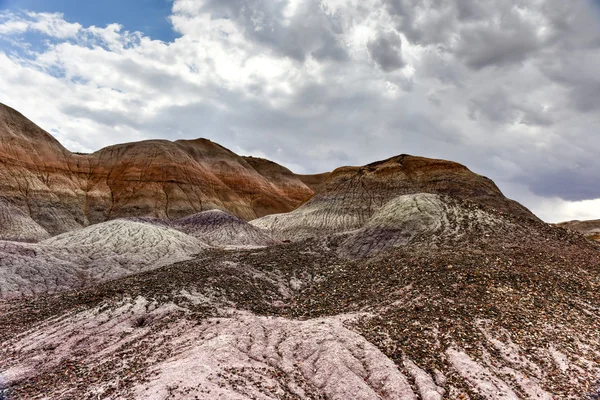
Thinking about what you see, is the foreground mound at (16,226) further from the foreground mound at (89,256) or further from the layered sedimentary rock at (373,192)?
the layered sedimentary rock at (373,192)

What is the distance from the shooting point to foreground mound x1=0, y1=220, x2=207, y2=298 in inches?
784

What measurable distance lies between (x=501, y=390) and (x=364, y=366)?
9.27 ft

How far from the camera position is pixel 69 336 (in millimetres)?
11266

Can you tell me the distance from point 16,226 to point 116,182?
26.8 m

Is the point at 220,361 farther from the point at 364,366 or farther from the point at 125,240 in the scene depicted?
the point at 125,240

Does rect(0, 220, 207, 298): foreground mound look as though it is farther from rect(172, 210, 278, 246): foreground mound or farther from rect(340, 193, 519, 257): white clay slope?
rect(340, 193, 519, 257): white clay slope

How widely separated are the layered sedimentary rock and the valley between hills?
74.4 feet

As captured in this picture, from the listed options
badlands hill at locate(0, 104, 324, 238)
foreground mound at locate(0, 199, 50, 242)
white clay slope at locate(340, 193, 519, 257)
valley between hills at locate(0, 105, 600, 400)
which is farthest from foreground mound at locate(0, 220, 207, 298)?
badlands hill at locate(0, 104, 324, 238)

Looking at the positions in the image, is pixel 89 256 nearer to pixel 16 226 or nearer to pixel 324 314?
pixel 324 314

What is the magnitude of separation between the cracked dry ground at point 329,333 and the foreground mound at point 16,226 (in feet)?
99.2

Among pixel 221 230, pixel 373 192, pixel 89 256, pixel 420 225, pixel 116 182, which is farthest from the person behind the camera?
pixel 116 182

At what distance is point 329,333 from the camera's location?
10117 mm

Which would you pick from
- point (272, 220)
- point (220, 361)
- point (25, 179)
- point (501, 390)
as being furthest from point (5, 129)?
point (501, 390)

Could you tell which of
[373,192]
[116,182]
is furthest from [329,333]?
[116,182]
